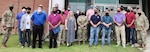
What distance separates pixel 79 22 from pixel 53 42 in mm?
1537

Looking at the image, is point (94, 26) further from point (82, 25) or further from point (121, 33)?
point (121, 33)

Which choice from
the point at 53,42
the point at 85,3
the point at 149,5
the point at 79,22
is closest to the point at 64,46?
the point at 53,42

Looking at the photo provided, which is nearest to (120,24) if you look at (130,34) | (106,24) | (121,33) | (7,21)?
(121,33)

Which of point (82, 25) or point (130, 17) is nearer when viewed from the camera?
point (130, 17)

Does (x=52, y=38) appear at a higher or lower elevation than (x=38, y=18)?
lower

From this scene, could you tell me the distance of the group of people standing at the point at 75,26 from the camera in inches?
415

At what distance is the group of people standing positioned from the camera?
10.5m

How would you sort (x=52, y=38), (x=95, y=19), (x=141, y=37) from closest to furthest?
(x=141, y=37), (x=52, y=38), (x=95, y=19)

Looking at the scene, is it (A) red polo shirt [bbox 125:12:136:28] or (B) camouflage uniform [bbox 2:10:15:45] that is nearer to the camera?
(B) camouflage uniform [bbox 2:10:15:45]

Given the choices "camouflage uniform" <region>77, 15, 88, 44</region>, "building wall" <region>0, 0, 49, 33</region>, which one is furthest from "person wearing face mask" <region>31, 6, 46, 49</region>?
"building wall" <region>0, 0, 49, 33</region>

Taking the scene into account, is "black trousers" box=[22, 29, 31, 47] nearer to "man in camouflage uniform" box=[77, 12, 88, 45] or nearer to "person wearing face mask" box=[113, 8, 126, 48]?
"man in camouflage uniform" box=[77, 12, 88, 45]

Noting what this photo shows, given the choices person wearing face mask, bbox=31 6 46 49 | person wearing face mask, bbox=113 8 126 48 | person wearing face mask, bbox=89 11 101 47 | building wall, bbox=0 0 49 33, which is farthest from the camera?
building wall, bbox=0 0 49 33

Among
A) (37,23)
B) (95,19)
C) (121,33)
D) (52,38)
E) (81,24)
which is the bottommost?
(52,38)

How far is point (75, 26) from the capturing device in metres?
11.1
